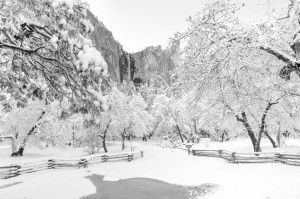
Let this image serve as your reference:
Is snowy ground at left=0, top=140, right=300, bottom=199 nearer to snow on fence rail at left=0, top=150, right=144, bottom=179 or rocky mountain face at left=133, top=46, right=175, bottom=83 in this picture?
snow on fence rail at left=0, top=150, right=144, bottom=179

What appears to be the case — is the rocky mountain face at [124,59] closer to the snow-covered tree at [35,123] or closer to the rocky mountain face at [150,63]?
the rocky mountain face at [150,63]

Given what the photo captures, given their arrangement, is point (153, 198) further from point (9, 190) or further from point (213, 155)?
point (213, 155)

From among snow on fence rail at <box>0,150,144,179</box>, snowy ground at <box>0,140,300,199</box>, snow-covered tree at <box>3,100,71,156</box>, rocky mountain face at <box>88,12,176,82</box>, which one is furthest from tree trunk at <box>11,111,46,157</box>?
rocky mountain face at <box>88,12,176,82</box>

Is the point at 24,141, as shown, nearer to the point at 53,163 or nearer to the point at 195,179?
the point at 53,163

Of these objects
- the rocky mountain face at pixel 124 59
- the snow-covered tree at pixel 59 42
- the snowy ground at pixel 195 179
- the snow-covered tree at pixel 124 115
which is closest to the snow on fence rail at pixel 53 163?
the snowy ground at pixel 195 179

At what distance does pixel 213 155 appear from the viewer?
2106cm

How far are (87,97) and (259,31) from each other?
469 centimetres

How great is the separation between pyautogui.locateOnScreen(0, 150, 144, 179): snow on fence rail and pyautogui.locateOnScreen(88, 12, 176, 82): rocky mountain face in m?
92.2

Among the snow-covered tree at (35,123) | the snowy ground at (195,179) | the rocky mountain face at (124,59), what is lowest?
the snowy ground at (195,179)

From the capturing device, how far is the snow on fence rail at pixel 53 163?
16.9m

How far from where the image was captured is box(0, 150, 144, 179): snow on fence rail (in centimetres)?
1692

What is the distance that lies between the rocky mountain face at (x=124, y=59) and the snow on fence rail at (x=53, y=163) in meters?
92.2

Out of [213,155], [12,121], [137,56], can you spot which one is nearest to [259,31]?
[213,155]

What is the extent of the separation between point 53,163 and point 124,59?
126 meters
